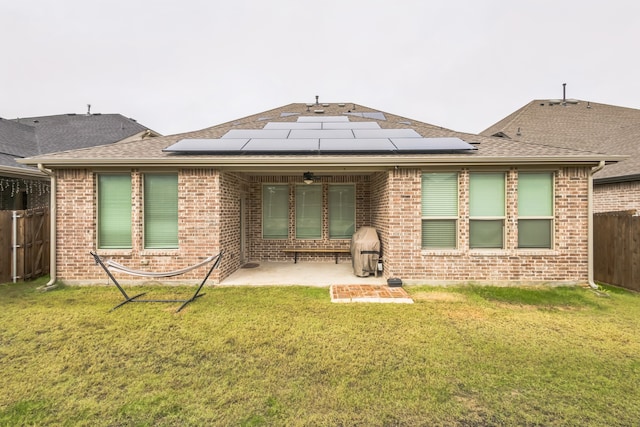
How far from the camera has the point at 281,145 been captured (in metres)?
6.42

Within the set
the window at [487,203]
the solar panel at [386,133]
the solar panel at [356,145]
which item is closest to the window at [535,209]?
the window at [487,203]

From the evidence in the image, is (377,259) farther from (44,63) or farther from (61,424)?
(44,63)

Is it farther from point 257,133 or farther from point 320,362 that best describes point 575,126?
point 320,362

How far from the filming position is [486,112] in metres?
41.5

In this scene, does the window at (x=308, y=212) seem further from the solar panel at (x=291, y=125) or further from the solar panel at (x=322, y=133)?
the solar panel at (x=291, y=125)

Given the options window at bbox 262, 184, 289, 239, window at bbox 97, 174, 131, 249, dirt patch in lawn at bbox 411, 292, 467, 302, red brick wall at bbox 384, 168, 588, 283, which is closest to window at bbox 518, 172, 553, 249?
red brick wall at bbox 384, 168, 588, 283

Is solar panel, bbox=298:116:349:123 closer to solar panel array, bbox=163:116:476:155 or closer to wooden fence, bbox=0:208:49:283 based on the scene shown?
solar panel array, bbox=163:116:476:155

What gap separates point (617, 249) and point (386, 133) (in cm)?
565

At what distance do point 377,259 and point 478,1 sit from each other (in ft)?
41.6

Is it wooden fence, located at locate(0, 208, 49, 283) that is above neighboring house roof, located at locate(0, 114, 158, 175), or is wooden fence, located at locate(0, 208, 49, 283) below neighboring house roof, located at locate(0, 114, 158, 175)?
below

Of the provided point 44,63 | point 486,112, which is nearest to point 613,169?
point 44,63

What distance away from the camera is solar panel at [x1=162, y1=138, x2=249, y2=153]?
6.05m

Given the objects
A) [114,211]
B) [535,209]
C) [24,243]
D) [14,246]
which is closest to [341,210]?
[535,209]

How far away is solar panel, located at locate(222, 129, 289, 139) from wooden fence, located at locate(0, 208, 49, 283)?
4695 millimetres
